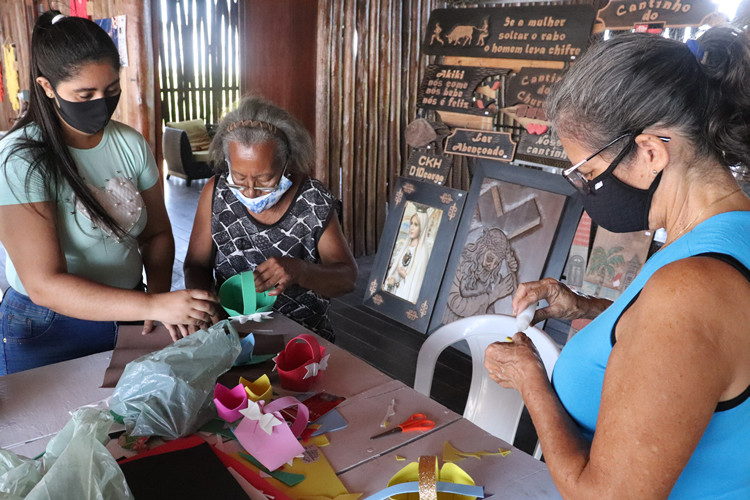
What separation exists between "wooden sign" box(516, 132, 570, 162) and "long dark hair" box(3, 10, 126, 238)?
2.74 m

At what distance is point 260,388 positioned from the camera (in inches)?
64.0

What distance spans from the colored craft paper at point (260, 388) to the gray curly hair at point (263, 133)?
110 cm

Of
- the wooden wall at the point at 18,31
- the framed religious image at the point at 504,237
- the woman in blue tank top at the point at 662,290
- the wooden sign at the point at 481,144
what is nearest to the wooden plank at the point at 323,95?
the wooden sign at the point at 481,144

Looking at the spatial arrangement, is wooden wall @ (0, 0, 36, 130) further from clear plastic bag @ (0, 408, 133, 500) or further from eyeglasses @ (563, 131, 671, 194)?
eyeglasses @ (563, 131, 671, 194)

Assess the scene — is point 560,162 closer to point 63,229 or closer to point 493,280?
point 493,280

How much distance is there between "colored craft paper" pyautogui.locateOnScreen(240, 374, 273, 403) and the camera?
5.14ft

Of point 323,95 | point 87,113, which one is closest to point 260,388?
point 87,113

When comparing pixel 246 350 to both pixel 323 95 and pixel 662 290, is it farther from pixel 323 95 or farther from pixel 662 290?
pixel 323 95

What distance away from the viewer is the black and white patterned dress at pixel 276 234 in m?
2.52

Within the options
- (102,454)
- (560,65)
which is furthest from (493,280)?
(102,454)

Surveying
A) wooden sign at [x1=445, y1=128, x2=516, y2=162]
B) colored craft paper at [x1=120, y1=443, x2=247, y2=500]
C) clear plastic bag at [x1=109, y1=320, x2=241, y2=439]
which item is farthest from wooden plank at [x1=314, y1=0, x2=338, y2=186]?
colored craft paper at [x1=120, y1=443, x2=247, y2=500]

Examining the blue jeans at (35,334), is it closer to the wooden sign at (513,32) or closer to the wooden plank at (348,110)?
the wooden sign at (513,32)

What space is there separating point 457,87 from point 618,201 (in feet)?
10.9

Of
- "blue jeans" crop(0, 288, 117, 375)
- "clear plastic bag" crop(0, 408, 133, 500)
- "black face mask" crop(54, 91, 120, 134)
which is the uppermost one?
"black face mask" crop(54, 91, 120, 134)
